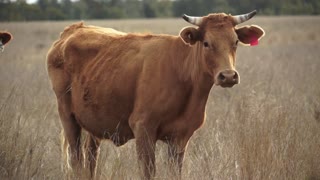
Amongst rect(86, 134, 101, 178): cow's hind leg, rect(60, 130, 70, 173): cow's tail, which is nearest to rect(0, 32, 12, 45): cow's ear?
rect(60, 130, 70, 173): cow's tail

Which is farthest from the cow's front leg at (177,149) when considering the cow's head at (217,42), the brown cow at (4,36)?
the brown cow at (4,36)

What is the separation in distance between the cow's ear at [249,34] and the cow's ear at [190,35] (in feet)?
1.62

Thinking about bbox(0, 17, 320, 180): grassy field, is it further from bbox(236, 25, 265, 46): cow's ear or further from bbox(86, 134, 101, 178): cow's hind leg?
bbox(236, 25, 265, 46): cow's ear

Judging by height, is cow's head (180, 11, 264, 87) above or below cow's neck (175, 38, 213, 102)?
above

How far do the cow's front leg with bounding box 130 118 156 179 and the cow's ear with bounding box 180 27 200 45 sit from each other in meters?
0.93

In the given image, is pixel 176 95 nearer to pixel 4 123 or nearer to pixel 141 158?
pixel 141 158

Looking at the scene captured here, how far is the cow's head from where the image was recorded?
637 cm

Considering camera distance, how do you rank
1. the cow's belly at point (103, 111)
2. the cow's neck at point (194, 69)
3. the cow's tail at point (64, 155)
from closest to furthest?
1. the cow's neck at point (194, 69)
2. the cow's belly at point (103, 111)
3. the cow's tail at point (64, 155)

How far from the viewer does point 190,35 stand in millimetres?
6797

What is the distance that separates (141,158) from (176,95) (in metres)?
0.77

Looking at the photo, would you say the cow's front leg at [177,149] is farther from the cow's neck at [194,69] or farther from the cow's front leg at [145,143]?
the cow's neck at [194,69]

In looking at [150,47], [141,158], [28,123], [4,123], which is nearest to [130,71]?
[150,47]

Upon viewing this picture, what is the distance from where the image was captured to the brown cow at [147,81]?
675 cm

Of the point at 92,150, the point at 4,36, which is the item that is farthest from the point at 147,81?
the point at 4,36
